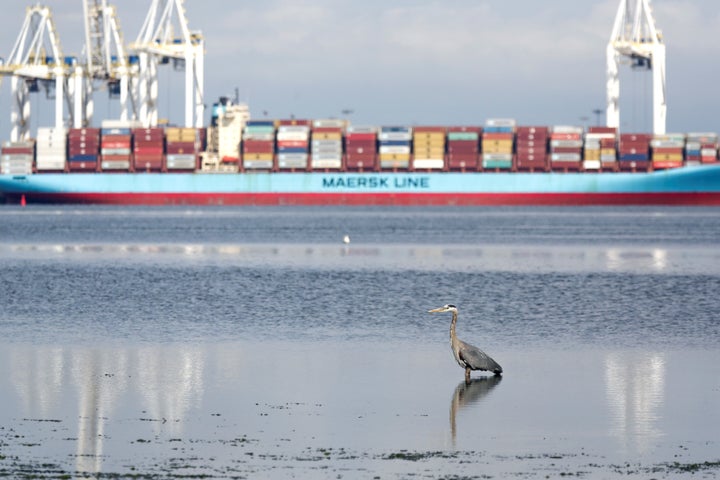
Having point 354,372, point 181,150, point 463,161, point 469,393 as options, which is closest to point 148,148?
point 181,150

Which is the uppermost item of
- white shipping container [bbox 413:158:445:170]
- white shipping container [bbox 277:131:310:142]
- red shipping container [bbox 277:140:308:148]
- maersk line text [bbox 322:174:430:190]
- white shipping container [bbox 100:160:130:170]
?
white shipping container [bbox 277:131:310:142]

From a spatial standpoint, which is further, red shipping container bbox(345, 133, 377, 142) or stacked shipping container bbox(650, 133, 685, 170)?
red shipping container bbox(345, 133, 377, 142)

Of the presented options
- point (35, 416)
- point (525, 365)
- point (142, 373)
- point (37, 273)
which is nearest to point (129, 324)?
Answer: point (142, 373)

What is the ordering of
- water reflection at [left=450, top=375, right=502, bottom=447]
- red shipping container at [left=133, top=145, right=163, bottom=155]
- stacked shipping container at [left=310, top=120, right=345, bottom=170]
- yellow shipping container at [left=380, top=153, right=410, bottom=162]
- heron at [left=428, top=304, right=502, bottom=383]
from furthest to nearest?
red shipping container at [left=133, top=145, right=163, bottom=155] → yellow shipping container at [left=380, top=153, right=410, bottom=162] → stacked shipping container at [left=310, top=120, right=345, bottom=170] → heron at [left=428, top=304, right=502, bottom=383] → water reflection at [left=450, top=375, right=502, bottom=447]

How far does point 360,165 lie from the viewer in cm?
10844

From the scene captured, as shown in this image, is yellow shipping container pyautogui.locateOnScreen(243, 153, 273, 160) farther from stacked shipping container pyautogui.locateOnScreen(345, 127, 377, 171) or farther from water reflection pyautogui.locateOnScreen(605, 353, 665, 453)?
water reflection pyautogui.locateOnScreen(605, 353, 665, 453)

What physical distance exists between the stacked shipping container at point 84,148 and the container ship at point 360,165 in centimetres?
8

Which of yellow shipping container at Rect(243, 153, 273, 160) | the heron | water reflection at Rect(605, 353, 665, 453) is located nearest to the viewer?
water reflection at Rect(605, 353, 665, 453)

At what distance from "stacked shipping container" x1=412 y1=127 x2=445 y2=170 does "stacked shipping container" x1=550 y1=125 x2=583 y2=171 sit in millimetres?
9056

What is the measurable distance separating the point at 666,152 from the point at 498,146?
13563 millimetres

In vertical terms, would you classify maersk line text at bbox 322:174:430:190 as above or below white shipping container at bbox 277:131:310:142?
below

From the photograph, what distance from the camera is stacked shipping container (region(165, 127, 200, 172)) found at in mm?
109812

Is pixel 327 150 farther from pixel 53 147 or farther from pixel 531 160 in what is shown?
pixel 53 147

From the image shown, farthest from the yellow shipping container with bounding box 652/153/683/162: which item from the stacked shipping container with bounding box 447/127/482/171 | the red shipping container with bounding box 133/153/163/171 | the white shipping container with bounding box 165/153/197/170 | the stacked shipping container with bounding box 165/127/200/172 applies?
the red shipping container with bounding box 133/153/163/171
